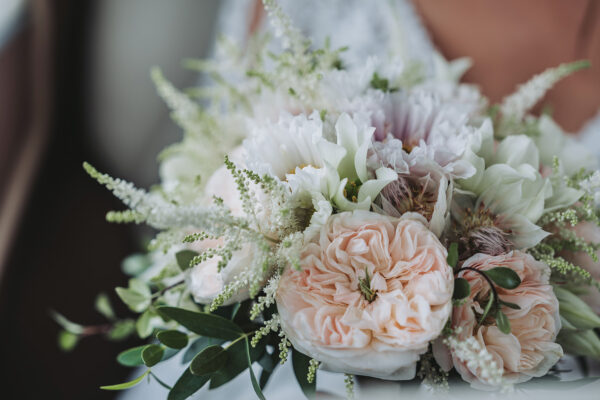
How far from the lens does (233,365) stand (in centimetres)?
45

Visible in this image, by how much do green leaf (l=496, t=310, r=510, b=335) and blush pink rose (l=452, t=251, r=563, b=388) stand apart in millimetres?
17

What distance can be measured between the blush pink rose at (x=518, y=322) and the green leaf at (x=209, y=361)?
0.21 metres

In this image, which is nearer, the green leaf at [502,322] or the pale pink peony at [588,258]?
the green leaf at [502,322]

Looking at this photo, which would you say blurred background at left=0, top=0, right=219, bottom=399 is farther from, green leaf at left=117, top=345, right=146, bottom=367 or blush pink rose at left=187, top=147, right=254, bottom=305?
blush pink rose at left=187, top=147, right=254, bottom=305

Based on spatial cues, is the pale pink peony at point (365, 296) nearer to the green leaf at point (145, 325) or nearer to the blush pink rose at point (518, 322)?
the blush pink rose at point (518, 322)

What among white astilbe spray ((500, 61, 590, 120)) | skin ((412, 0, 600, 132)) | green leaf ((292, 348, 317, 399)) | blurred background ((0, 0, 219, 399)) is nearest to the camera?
green leaf ((292, 348, 317, 399))

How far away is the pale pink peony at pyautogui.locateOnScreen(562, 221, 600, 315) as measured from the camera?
1.57 ft

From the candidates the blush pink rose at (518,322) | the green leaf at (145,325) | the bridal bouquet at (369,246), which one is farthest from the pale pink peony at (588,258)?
the green leaf at (145,325)

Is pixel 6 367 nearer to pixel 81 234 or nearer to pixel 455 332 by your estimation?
pixel 81 234

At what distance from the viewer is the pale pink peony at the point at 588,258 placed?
1.57 ft

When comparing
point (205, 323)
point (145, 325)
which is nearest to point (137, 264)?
point (145, 325)

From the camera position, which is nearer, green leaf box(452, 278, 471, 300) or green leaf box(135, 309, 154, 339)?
green leaf box(452, 278, 471, 300)

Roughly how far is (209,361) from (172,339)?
0.05 metres

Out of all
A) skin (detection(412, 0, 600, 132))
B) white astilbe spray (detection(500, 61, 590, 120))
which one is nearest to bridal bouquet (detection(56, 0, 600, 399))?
white astilbe spray (detection(500, 61, 590, 120))
